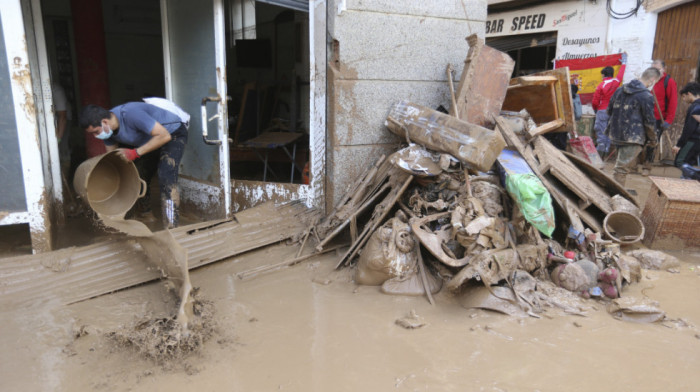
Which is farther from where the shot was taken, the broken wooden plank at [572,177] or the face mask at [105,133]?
the broken wooden plank at [572,177]

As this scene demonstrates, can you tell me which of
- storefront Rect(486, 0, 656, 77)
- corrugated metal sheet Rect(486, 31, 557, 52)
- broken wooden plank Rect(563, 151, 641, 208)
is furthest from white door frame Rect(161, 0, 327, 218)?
corrugated metal sheet Rect(486, 31, 557, 52)

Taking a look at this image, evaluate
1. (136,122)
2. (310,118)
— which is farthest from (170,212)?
(310,118)

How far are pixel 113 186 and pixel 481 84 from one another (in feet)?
11.8

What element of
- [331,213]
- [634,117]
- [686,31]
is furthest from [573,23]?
[331,213]

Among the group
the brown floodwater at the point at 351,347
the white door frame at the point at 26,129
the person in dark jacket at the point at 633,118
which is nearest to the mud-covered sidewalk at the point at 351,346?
the brown floodwater at the point at 351,347

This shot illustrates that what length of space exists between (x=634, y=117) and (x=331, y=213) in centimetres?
480

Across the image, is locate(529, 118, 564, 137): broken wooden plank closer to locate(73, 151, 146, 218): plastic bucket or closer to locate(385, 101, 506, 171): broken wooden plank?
locate(385, 101, 506, 171): broken wooden plank

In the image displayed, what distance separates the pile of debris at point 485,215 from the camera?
3500 mm

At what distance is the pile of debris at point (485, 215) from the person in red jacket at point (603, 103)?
441cm

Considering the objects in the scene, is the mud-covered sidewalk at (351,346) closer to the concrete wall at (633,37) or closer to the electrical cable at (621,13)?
the concrete wall at (633,37)

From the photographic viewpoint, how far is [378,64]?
463 centimetres

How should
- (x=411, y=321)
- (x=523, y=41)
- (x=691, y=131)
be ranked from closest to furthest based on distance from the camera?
(x=411, y=321), (x=691, y=131), (x=523, y=41)

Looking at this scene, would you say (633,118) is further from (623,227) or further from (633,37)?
(633,37)

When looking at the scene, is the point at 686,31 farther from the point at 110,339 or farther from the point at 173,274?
the point at 110,339
